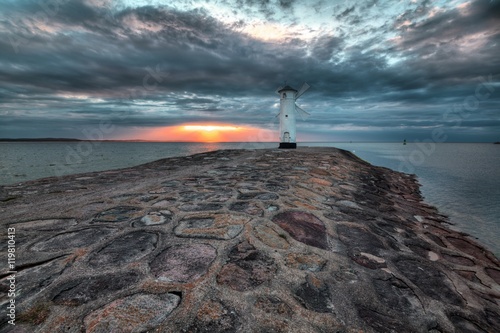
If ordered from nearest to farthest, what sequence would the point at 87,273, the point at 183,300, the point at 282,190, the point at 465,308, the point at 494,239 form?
the point at 183,300 → the point at 87,273 → the point at 465,308 → the point at 282,190 → the point at 494,239

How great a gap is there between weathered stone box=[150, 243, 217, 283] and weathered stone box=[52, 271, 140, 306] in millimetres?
255

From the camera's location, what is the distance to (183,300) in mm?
2115

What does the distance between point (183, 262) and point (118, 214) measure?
209 cm

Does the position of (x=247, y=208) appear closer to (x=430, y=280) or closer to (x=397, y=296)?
(x=397, y=296)

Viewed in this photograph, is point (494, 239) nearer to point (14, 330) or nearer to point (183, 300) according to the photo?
point (183, 300)

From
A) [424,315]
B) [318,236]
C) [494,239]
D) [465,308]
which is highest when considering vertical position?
[318,236]

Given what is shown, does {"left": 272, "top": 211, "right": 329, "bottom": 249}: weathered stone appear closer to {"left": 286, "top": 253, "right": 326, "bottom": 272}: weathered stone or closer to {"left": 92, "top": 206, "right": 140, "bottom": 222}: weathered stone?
{"left": 286, "top": 253, "right": 326, "bottom": 272}: weathered stone

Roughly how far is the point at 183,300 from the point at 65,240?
214 centimetres

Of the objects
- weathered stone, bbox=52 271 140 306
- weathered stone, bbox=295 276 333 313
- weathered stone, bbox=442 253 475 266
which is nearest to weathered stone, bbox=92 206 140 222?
weathered stone, bbox=52 271 140 306

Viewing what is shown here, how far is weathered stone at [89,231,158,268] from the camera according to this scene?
268 cm

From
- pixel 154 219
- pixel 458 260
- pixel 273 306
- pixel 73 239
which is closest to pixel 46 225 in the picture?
pixel 73 239

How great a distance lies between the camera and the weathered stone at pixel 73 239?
3.00 meters

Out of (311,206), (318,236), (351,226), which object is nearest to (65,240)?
(318,236)

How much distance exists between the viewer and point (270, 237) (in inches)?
135
